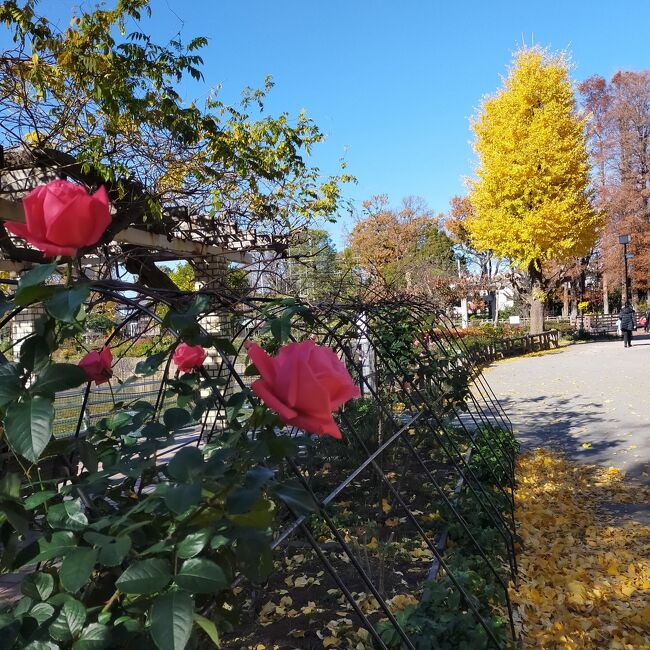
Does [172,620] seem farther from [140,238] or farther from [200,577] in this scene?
[140,238]

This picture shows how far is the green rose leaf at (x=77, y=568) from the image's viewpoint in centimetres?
66

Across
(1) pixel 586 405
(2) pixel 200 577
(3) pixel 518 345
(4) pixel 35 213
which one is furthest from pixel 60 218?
(3) pixel 518 345

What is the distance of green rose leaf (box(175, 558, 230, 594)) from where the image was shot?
0.66 m

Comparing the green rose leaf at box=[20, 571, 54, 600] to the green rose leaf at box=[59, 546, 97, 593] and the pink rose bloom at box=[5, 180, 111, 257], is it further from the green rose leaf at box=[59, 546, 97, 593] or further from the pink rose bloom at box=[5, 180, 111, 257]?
the pink rose bloom at box=[5, 180, 111, 257]

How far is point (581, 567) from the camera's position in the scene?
352cm

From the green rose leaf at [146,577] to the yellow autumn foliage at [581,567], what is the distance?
8.40ft

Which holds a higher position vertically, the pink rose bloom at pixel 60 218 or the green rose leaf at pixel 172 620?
the pink rose bloom at pixel 60 218

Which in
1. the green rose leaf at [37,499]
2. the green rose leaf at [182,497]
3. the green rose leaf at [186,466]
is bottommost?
the green rose leaf at [37,499]

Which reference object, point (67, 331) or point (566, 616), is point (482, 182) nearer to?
point (566, 616)

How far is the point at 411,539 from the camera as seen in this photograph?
12.7 ft

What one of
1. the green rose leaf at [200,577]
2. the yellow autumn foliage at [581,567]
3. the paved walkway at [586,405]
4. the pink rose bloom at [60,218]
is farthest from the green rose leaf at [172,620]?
the paved walkway at [586,405]

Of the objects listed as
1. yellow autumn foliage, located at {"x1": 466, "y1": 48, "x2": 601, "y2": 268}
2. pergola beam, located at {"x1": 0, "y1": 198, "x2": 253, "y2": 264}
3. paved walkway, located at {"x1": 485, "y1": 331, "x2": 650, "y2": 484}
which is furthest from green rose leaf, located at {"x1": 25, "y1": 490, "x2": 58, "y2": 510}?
yellow autumn foliage, located at {"x1": 466, "y1": 48, "x2": 601, "y2": 268}

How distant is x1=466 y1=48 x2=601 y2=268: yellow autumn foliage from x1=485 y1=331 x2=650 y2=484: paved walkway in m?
6.20

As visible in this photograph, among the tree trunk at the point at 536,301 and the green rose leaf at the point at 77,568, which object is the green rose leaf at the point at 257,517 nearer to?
the green rose leaf at the point at 77,568
